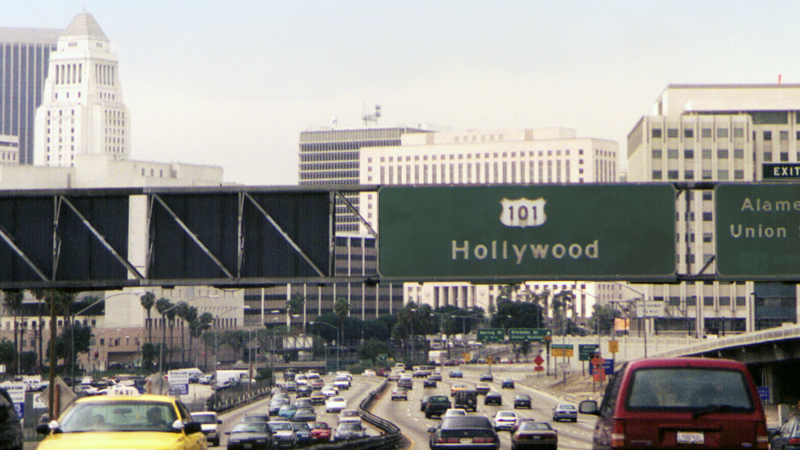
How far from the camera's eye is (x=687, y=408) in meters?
13.4

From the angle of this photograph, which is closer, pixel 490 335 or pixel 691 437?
pixel 691 437

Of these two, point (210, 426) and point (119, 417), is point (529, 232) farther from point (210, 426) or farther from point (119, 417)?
point (210, 426)

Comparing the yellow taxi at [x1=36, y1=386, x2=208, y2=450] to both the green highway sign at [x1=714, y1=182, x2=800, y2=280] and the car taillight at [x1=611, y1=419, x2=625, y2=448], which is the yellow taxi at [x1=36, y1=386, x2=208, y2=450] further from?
the green highway sign at [x1=714, y1=182, x2=800, y2=280]

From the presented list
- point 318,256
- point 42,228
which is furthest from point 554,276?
point 42,228

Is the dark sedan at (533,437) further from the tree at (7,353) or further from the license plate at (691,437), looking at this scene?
the tree at (7,353)

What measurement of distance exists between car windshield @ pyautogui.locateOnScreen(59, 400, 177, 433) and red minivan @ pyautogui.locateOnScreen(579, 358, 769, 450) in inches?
234

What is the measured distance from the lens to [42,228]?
27.1 metres

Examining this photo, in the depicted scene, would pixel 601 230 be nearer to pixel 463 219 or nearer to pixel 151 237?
pixel 463 219

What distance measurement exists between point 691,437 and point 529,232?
13.2 metres

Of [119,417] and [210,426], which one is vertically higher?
[119,417]

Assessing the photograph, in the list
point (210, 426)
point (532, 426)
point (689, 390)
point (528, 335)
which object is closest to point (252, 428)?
point (210, 426)

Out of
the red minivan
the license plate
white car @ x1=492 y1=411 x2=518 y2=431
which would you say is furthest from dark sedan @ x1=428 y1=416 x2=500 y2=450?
white car @ x1=492 y1=411 x2=518 y2=431

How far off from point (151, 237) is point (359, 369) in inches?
6234

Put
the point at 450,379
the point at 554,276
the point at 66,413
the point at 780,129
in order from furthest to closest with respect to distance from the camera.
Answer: the point at 780,129 → the point at 450,379 → the point at 554,276 → the point at 66,413
